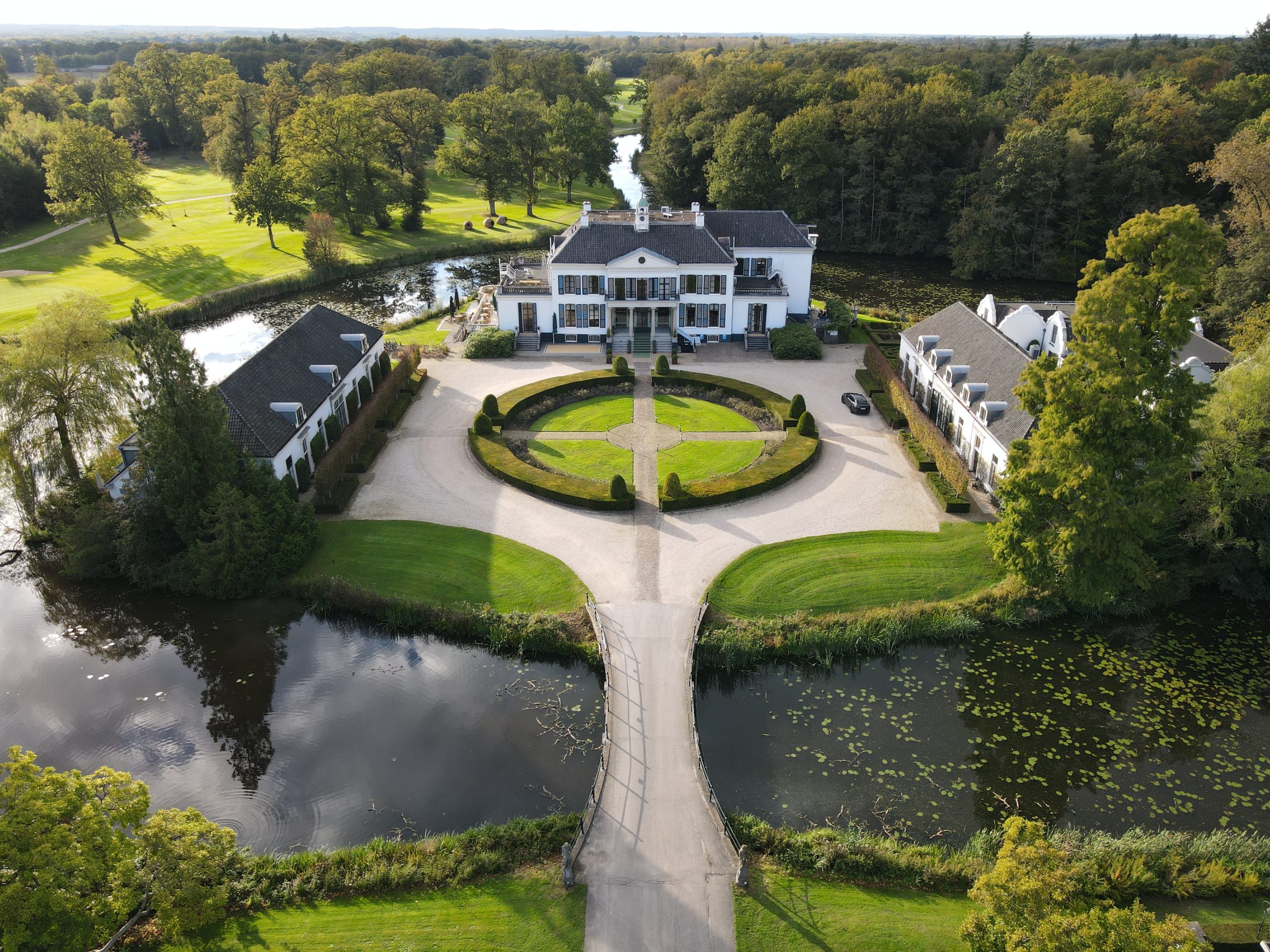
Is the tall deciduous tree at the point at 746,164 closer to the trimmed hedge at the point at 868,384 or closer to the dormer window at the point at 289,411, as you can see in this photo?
the trimmed hedge at the point at 868,384

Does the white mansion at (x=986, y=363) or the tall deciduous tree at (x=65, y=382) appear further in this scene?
the white mansion at (x=986, y=363)

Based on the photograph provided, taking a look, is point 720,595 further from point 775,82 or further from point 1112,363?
point 775,82

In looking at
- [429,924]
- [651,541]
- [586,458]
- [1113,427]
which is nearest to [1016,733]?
[1113,427]

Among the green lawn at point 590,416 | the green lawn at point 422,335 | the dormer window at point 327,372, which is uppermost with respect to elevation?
the dormer window at point 327,372

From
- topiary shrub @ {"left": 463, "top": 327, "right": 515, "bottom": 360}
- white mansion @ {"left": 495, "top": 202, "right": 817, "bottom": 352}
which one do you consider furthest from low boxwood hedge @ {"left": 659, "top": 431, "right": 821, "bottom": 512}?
topiary shrub @ {"left": 463, "top": 327, "right": 515, "bottom": 360}

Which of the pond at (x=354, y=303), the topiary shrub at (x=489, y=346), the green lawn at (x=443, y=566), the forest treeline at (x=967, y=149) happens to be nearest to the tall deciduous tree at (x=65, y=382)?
the green lawn at (x=443, y=566)

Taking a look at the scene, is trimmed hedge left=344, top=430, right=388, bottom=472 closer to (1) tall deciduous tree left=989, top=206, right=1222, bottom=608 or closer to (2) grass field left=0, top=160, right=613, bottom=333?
(1) tall deciduous tree left=989, top=206, right=1222, bottom=608
